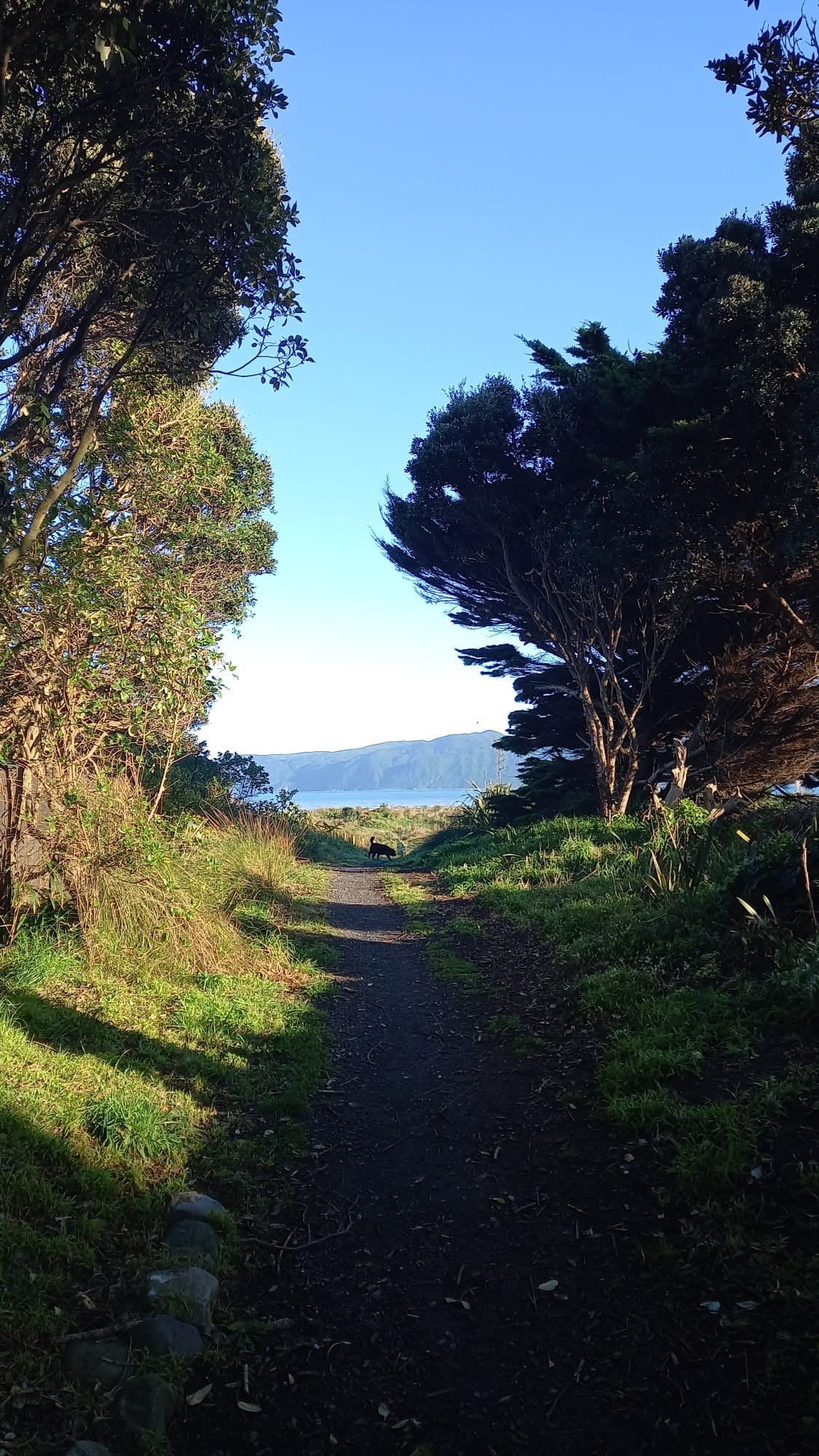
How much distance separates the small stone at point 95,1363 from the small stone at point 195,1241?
0.54 m

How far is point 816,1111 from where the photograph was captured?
3.82 meters

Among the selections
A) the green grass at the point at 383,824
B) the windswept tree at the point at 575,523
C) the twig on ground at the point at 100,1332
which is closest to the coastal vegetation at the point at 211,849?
the twig on ground at the point at 100,1332

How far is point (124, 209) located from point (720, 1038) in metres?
7.93

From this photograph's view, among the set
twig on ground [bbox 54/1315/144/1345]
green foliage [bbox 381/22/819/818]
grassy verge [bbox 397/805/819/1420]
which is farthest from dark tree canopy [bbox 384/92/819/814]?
twig on ground [bbox 54/1315/144/1345]

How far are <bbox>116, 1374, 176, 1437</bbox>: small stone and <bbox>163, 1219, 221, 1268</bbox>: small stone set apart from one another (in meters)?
0.66

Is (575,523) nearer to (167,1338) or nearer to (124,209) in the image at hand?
(124,209)

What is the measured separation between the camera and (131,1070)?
15.8ft

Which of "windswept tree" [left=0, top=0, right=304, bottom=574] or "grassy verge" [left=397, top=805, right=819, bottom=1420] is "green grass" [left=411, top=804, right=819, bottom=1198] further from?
"windswept tree" [left=0, top=0, right=304, bottom=574]

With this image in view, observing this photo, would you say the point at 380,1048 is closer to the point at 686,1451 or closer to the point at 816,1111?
the point at 816,1111

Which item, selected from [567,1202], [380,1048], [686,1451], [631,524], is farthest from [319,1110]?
[631,524]

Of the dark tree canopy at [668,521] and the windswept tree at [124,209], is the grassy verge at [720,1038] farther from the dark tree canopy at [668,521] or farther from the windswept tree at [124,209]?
the dark tree canopy at [668,521]

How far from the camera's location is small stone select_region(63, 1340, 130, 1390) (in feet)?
8.93

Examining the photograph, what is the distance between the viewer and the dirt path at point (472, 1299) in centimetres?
267

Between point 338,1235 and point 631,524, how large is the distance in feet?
45.3
